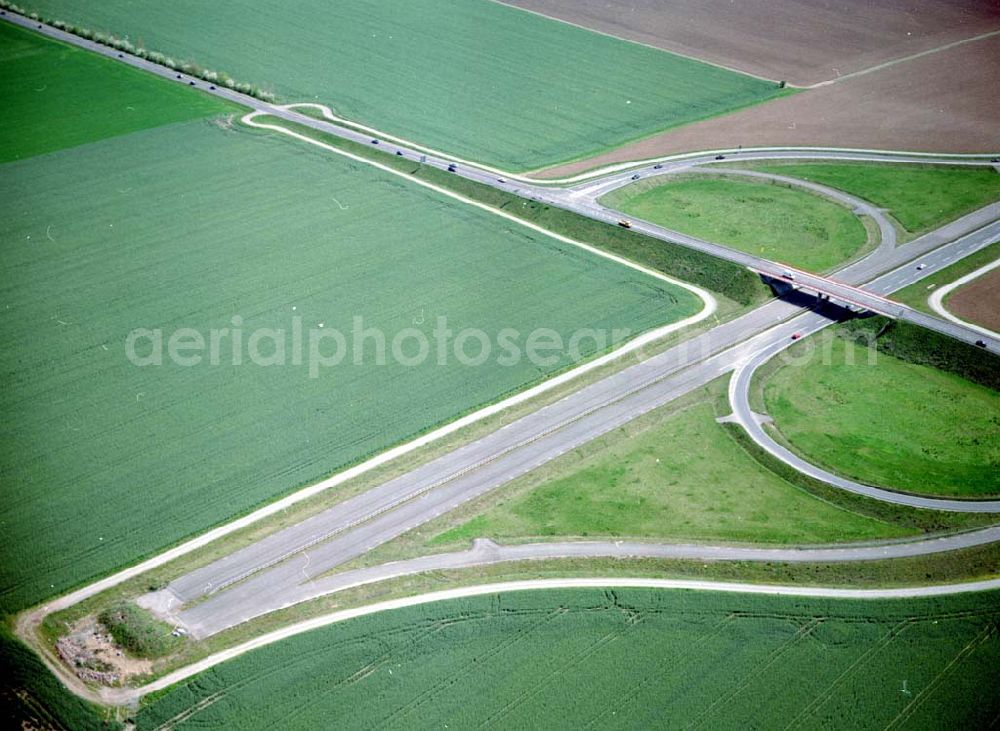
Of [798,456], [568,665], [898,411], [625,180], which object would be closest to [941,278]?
[898,411]

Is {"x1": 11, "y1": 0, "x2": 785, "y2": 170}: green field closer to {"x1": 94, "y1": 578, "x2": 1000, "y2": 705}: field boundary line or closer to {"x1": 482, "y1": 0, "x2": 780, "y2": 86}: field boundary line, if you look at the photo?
{"x1": 482, "y1": 0, "x2": 780, "y2": 86}: field boundary line

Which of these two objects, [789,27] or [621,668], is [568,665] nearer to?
[621,668]

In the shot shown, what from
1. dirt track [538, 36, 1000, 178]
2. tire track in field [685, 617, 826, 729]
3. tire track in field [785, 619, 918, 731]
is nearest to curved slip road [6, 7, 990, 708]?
dirt track [538, 36, 1000, 178]


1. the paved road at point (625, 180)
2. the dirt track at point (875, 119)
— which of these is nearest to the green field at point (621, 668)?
the paved road at point (625, 180)

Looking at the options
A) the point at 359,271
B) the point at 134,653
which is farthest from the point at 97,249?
the point at 134,653

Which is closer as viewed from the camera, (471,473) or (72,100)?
(471,473)

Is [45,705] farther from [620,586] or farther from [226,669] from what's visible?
[620,586]
